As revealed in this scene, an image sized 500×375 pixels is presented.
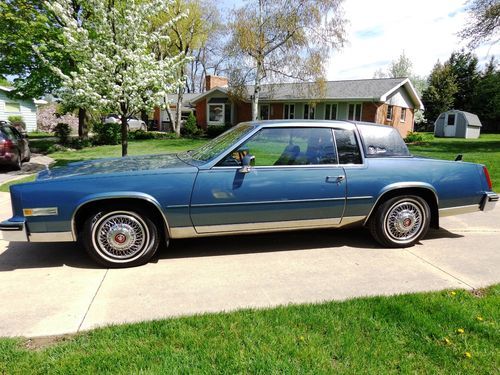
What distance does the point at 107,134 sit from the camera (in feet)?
70.7

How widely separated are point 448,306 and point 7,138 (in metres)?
12.2

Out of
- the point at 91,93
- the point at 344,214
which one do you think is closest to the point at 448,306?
the point at 344,214

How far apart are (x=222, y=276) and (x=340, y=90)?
2530cm

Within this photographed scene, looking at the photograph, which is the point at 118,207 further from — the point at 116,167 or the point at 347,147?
the point at 347,147

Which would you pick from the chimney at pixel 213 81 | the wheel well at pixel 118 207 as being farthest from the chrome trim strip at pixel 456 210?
the chimney at pixel 213 81

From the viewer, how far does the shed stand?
31297 millimetres

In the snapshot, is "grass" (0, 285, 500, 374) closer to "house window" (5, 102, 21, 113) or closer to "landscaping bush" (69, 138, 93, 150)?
"landscaping bush" (69, 138, 93, 150)

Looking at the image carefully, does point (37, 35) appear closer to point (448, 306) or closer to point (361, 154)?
point (361, 154)

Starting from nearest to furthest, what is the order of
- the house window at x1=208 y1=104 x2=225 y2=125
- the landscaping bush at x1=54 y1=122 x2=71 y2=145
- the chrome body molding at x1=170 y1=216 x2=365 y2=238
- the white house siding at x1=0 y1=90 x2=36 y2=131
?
the chrome body molding at x1=170 y1=216 x2=365 y2=238 → the landscaping bush at x1=54 y1=122 x2=71 y2=145 → the white house siding at x1=0 y1=90 x2=36 y2=131 → the house window at x1=208 y1=104 x2=225 y2=125

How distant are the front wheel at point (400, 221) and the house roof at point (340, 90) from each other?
65.3 ft

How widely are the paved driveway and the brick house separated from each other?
2040 cm

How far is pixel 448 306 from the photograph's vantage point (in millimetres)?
3230

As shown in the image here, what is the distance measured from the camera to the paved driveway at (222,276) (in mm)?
3213

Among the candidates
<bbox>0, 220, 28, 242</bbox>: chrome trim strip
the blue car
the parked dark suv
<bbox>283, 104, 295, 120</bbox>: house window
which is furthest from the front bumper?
<bbox>283, 104, 295, 120</bbox>: house window
